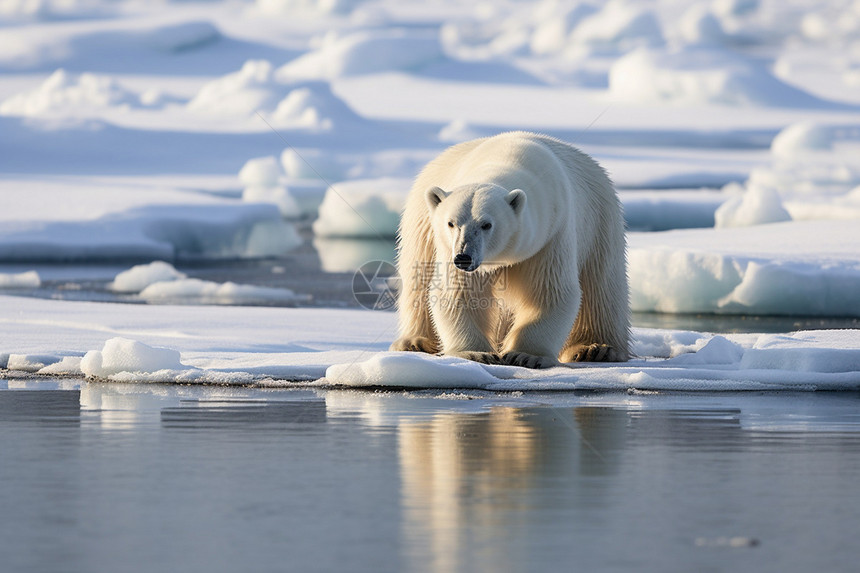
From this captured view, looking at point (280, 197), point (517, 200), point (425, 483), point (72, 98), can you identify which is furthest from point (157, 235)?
point (72, 98)

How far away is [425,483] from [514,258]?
2523 millimetres

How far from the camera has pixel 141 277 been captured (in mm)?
12258

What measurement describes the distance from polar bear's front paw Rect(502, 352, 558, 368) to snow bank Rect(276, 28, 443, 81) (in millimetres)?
46338

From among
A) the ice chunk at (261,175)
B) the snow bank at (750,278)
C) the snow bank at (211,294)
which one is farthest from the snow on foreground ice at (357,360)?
the ice chunk at (261,175)

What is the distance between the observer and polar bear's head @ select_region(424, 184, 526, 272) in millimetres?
5574

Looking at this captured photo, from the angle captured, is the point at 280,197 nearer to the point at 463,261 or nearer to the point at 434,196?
the point at 434,196

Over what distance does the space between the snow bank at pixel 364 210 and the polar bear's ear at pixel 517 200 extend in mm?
14283

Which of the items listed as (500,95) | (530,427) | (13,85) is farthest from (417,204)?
(500,95)

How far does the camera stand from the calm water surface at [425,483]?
2.85 meters

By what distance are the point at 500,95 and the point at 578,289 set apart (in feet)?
178

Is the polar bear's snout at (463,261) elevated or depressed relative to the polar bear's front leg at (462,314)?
elevated

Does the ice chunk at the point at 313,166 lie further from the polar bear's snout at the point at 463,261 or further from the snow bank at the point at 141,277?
the polar bear's snout at the point at 463,261

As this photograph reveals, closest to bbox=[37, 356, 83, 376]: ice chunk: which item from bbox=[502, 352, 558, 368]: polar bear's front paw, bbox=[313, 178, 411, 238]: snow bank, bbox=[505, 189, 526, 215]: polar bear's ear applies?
bbox=[502, 352, 558, 368]: polar bear's front paw

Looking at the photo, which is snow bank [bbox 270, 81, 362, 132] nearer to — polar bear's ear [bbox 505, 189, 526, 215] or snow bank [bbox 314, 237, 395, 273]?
snow bank [bbox 314, 237, 395, 273]
